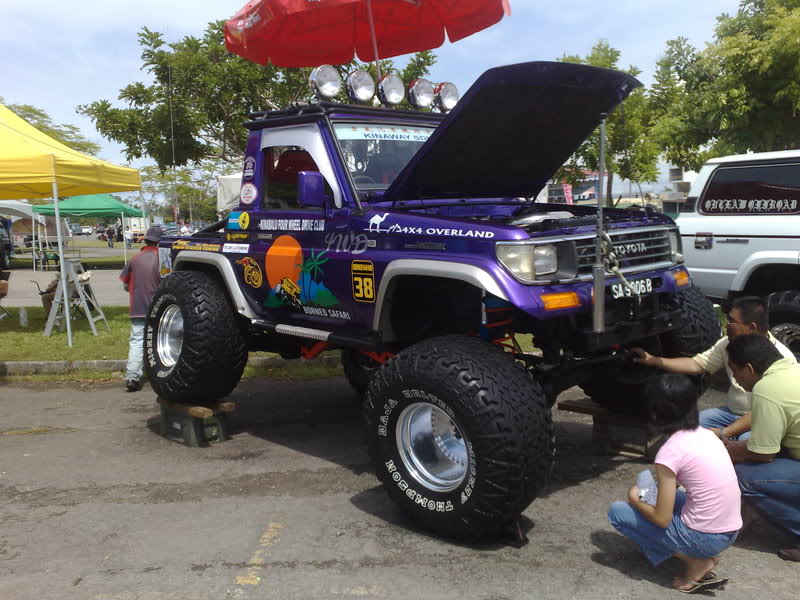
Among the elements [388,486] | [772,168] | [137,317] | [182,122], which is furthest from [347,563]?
[182,122]

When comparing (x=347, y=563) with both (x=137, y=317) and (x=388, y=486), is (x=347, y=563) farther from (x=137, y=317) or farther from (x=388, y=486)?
(x=137, y=317)

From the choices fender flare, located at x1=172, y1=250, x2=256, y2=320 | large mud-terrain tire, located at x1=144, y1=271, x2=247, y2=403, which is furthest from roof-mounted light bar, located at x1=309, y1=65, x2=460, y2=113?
large mud-terrain tire, located at x1=144, y1=271, x2=247, y2=403

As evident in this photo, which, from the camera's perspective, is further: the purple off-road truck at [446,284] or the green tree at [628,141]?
the green tree at [628,141]

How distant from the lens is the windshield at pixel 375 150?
504 cm

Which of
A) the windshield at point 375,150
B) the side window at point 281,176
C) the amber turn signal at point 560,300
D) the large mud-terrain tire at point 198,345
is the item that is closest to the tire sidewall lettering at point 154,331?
the large mud-terrain tire at point 198,345

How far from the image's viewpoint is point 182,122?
48.9 feet

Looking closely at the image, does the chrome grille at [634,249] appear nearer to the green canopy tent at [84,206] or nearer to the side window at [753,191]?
the side window at [753,191]

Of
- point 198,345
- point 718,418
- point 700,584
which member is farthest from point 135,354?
point 700,584

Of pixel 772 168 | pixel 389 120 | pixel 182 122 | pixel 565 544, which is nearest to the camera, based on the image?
pixel 565 544

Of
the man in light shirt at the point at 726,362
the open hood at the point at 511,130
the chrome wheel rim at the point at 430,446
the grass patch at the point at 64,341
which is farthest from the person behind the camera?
the grass patch at the point at 64,341

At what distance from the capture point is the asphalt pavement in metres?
3.49

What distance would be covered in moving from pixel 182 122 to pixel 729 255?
11273 millimetres

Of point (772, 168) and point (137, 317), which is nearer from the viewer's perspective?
point (772, 168)

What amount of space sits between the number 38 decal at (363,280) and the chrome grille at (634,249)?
1274 millimetres
